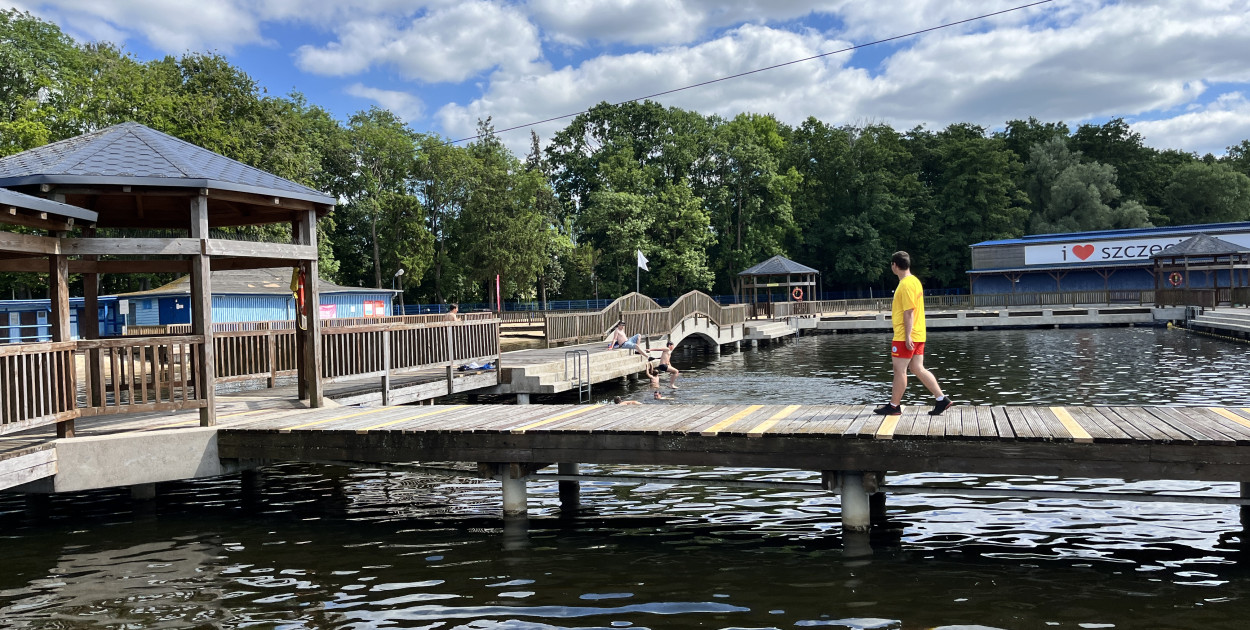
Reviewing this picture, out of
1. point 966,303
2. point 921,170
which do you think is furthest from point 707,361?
point 921,170

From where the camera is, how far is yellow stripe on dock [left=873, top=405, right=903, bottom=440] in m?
8.13

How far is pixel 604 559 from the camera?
8242 millimetres

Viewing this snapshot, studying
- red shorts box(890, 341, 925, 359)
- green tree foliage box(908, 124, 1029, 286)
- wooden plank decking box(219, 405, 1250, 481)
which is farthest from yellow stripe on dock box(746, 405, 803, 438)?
green tree foliage box(908, 124, 1029, 286)

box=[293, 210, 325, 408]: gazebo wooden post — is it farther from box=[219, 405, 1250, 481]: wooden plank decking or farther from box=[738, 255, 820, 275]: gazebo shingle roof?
box=[738, 255, 820, 275]: gazebo shingle roof

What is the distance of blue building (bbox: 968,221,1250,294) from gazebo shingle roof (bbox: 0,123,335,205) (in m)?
55.7

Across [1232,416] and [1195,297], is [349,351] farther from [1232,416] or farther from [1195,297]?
[1195,297]

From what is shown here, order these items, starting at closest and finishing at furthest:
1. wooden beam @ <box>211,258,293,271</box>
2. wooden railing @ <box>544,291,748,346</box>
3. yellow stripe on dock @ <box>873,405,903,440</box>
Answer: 1. yellow stripe on dock @ <box>873,405,903,440</box>
2. wooden beam @ <box>211,258,293,271</box>
3. wooden railing @ <box>544,291,748,346</box>

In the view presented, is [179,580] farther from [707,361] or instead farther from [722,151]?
[722,151]

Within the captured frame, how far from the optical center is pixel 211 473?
400 inches

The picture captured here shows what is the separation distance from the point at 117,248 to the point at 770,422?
7265mm

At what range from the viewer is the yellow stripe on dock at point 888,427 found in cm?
813

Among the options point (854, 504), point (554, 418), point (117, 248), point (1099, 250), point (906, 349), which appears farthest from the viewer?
point (1099, 250)

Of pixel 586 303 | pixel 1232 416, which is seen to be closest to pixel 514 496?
pixel 1232 416

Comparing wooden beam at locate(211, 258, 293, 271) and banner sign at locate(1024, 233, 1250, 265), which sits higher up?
banner sign at locate(1024, 233, 1250, 265)
